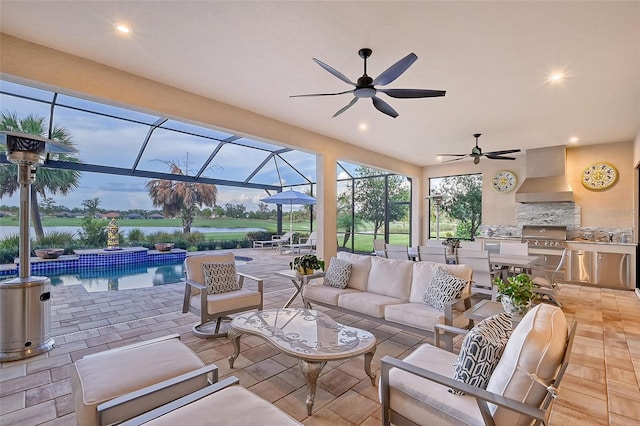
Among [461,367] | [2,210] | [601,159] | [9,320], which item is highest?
[601,159]

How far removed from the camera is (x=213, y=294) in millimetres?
3541

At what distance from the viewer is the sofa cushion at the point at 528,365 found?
127 centimetres

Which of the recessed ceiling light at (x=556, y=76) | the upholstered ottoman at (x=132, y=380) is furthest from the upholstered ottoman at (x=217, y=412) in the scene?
the recessed ceiling light at (x=556, y=76)

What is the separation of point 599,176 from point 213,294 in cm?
824

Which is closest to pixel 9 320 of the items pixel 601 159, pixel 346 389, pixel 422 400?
pixel 346 389

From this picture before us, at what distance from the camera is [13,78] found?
2.94 m

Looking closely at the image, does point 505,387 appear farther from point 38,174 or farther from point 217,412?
point 38,174

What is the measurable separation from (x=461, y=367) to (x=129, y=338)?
3.45m

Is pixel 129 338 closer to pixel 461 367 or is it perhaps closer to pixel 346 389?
pixel 346 389

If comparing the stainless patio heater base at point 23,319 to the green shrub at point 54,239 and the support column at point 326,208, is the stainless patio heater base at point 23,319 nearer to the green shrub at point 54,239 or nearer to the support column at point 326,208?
the support column at point 326,208

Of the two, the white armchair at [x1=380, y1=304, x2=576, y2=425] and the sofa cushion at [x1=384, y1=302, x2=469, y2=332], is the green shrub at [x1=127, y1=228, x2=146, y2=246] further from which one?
the white armchair at [x1=380, y1=304, x2=576, y2=425]

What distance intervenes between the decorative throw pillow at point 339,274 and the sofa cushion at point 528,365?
2577 mm

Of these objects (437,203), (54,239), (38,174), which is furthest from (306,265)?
(54,239)

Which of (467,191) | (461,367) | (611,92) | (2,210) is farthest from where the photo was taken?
(467,191)
